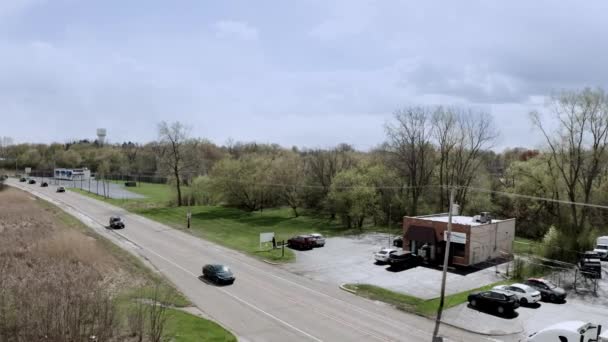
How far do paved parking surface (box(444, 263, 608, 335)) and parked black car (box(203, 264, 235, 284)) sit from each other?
602 inches

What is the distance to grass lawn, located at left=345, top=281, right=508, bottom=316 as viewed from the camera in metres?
28.5

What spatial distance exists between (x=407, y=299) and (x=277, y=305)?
8927 millimetres

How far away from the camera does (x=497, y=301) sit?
27781 millimetres

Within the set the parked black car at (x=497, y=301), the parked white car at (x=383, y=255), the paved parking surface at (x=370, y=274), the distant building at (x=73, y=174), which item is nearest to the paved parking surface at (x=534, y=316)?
the parked black car at (x=497, y=301)

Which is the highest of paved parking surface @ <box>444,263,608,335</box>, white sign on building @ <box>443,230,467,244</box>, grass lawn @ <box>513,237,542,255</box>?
white sign on building @ <box>443,230,467,244</box>

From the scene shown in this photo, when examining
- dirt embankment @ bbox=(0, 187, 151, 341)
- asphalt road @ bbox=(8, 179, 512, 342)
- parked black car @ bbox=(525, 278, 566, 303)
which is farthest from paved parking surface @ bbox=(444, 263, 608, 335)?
dirt embankment @ bbox=(0, 187, 151, 341)

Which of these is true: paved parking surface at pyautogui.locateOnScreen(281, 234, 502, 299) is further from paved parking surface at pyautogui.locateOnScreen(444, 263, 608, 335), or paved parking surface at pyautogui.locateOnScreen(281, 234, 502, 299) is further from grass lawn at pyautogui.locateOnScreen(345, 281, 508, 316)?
paved parking surface at pyautogui.locateOnScreen(444, 263, 608, 335)

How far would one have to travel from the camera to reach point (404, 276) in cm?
3622

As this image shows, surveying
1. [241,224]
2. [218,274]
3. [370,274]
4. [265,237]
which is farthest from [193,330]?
[241,224]

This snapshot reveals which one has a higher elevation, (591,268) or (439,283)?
(591,268)

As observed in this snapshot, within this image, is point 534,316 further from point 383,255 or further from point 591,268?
point 383,255

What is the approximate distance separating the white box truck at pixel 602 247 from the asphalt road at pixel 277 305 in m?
26.4

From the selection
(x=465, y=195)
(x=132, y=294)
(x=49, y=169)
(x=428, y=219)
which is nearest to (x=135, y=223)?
(x=132, y=294)

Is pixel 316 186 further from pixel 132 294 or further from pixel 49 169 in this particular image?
pixel 49 169
